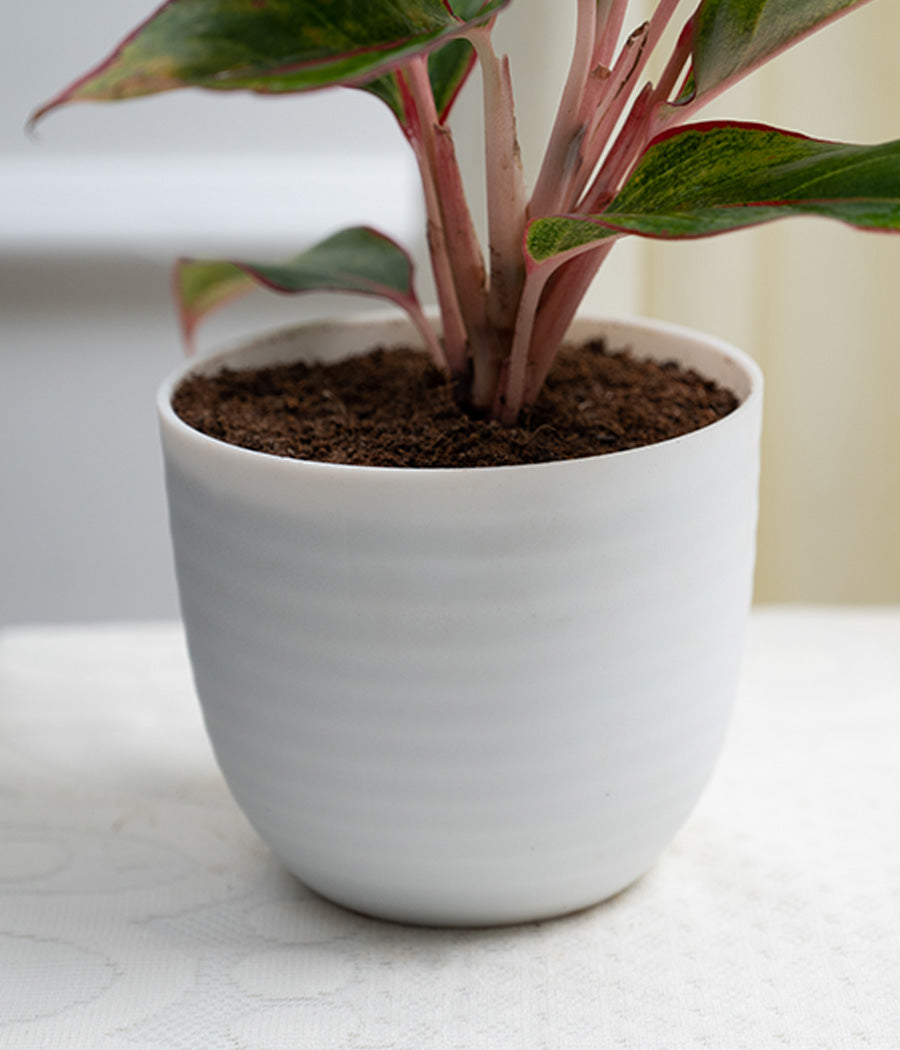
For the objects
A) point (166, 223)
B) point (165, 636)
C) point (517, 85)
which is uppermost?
point (517, 85)

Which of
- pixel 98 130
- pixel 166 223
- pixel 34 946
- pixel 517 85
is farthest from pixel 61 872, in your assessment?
pixel 98 130

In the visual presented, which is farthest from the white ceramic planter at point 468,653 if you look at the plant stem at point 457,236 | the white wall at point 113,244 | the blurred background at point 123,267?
the white wall at point 113,244

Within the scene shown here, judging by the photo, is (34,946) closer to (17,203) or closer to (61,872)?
(61,872)

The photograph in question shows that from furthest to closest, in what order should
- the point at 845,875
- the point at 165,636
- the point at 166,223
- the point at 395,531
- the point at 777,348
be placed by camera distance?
the point at 166,223 < the point at 777,348 < the point at 165,636 < the point at 845,875 < the point at 395,531

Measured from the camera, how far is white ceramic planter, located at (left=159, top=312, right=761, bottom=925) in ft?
1.41

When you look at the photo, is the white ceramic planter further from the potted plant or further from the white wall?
the white wall

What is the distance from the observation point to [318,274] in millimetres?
566

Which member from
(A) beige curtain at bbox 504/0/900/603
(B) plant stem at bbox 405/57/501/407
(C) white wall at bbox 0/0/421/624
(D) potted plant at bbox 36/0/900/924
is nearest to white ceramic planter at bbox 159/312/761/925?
(D) potted plant at bbox 36/0/900/924

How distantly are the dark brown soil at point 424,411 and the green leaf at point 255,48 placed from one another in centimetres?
15

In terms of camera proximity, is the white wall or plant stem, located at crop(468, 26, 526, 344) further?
the white wall

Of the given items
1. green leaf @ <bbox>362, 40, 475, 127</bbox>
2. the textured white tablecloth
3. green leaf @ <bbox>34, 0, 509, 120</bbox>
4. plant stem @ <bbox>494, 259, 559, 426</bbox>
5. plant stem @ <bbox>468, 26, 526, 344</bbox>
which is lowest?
the textured white tablecloth

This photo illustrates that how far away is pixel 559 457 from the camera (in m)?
0.45

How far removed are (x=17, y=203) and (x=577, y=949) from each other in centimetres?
104

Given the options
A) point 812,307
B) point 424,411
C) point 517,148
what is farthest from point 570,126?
point 812,307
